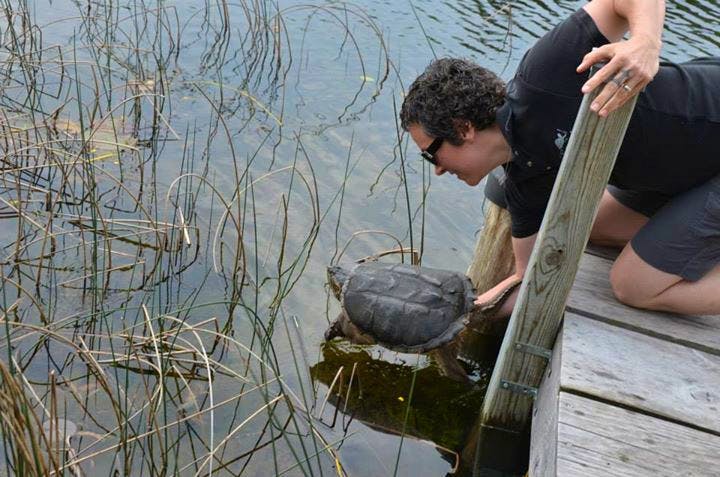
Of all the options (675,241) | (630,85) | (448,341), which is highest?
(630,85)

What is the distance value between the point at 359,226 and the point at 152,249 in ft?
4.07

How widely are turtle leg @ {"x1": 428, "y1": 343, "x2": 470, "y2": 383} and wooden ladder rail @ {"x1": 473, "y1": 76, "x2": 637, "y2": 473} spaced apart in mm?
613

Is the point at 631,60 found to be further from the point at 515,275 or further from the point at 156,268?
the point at 156,268

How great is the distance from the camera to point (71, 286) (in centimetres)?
375

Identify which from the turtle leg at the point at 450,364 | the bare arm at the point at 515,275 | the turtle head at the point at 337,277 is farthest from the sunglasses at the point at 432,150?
the turtle leg at the point at 450,364

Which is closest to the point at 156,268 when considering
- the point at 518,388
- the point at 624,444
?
the point at 518,388

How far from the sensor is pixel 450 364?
3.71 metres

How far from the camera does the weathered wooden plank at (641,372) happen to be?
2.34 m

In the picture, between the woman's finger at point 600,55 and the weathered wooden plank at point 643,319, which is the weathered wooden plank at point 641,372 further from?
the woman's finger at point 600,55

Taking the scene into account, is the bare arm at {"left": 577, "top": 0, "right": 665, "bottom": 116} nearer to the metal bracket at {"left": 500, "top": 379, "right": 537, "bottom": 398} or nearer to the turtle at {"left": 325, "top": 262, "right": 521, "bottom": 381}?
the metal bracket at {"left": 500, "top": 379, "right": 537, "bottom": 398}

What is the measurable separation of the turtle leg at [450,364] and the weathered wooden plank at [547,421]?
2.91 ft

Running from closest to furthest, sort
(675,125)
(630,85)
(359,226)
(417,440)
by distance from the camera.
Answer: (630,85) < (675,125) < (417,440) < (359,226)

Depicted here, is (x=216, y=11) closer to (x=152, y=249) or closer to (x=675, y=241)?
(x=152, y=249)

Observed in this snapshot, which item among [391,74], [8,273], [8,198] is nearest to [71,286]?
[8,273]
